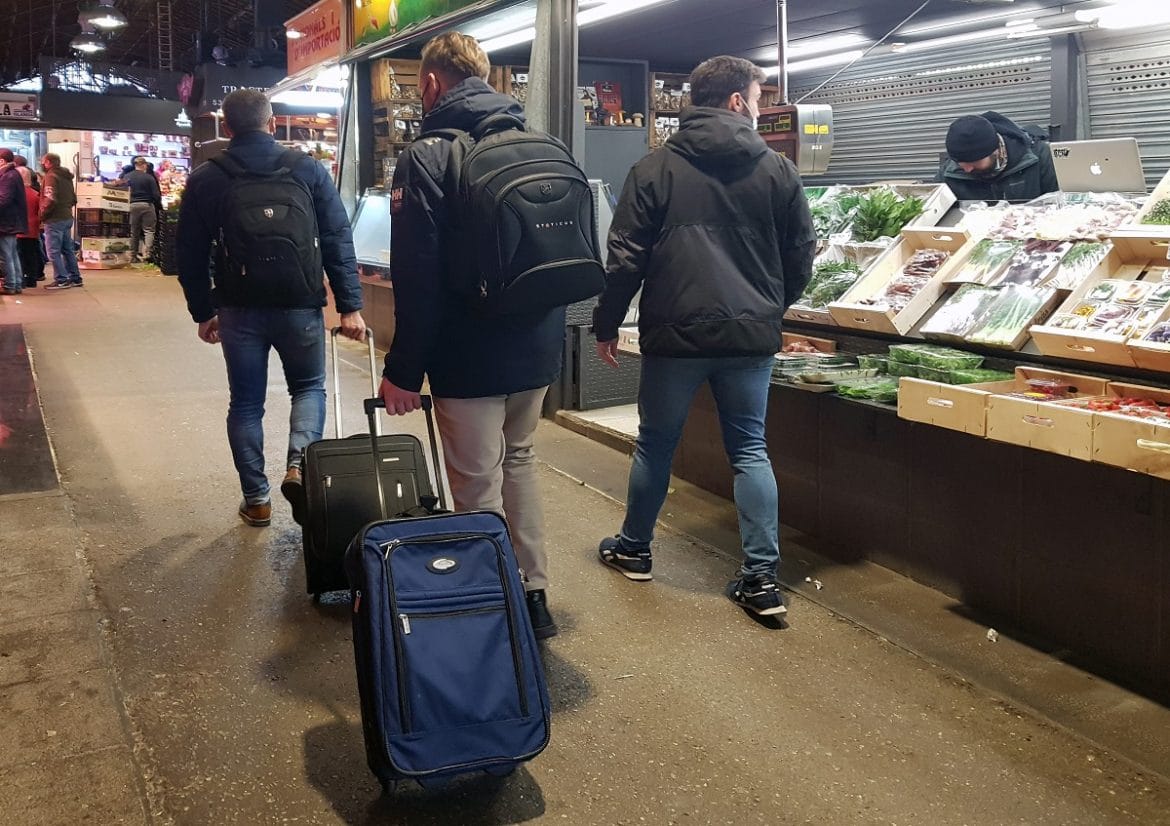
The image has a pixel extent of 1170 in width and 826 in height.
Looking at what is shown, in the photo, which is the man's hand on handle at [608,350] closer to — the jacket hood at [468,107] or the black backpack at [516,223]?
the black backpack at [516,223]

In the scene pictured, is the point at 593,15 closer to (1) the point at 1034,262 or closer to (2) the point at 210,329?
(2) the point at 210,329

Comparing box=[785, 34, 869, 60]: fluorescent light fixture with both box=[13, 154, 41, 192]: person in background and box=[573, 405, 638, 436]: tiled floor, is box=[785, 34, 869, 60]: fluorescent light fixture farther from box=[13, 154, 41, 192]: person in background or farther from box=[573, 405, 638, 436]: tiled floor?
box=[13, 154, 41, 192]: person in background

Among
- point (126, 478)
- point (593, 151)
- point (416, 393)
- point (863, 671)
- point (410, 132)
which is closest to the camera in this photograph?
point (416, 393)

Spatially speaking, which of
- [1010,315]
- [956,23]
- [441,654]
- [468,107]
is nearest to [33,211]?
[956,23]

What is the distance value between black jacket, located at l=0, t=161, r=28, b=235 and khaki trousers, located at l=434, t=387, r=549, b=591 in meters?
12.6

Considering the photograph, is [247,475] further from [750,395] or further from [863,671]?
[863,671]

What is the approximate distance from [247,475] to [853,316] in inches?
108

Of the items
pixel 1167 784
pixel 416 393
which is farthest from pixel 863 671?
pixel 416 393

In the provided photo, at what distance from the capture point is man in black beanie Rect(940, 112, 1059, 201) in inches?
239

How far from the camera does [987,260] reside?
4.47m

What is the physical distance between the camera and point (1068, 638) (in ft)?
12.3

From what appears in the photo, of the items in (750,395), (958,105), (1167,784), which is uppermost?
(958,105)

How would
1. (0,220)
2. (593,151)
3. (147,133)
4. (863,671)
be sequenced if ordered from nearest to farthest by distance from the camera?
(863,671), (593,151), (0,220), (147,133)

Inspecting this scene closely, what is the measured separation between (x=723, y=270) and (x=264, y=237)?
1.90 metres
